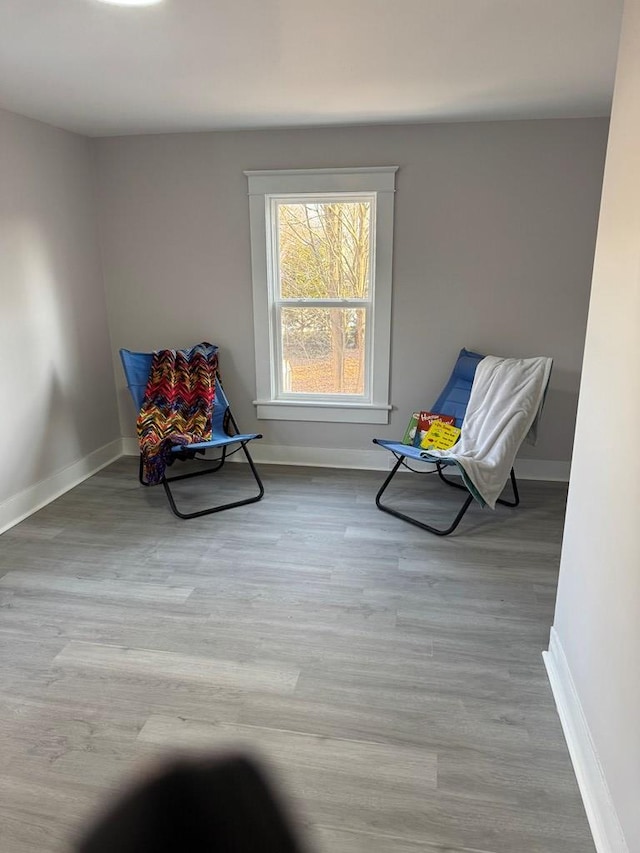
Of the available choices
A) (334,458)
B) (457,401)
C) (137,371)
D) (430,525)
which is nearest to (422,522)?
(430,525)

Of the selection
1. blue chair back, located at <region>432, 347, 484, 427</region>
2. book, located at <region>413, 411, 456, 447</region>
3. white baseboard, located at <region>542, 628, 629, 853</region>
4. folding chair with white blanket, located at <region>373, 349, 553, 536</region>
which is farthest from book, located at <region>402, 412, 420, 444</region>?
white baseboard, located at <region>542, 628, 629, 853</region>

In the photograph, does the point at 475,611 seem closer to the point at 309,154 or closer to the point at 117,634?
the point at 117,634

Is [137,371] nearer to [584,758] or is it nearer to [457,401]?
[457,401]

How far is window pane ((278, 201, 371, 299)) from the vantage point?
346cm

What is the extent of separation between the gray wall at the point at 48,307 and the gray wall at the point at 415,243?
0.18 metres

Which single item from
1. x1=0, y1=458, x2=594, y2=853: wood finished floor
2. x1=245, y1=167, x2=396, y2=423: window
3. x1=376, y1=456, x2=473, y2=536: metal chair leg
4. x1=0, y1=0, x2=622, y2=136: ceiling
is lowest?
x1=0, y1=458, x2=594, y2=853: wood finished floor

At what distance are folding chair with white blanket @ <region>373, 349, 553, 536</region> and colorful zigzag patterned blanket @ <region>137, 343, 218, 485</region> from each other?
117cm

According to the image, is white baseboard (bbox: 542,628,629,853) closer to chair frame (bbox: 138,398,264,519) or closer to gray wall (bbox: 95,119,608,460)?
chair frame (bbox: 138,398,264,519)

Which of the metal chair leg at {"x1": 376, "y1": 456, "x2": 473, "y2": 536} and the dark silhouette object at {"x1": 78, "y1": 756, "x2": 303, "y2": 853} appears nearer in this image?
the dark silhouette object at {"x1": 78, "y1": 756, "x2": 303, "y2": 853}

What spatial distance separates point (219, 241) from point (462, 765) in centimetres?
309

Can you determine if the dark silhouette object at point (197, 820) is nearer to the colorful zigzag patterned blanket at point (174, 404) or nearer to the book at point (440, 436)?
the colorful zigzag patterned blanket at point (174, 404)

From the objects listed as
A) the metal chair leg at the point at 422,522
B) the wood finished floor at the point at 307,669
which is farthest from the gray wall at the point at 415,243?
the wood finished floor at the point at 307,669

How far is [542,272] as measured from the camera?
3.27 m

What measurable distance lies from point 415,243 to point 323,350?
882 mm
